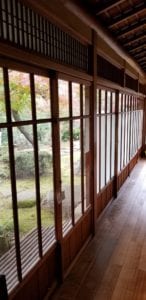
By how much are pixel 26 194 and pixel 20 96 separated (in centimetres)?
78

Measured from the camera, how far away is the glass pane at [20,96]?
1835 mm

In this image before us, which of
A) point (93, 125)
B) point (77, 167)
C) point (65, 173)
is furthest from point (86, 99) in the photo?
point (65, 173)

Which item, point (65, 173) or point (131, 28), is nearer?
point (65, 173)

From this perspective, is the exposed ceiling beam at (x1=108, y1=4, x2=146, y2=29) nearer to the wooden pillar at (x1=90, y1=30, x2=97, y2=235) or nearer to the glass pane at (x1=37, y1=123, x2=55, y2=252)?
the wooden pillar at (x1=90, y1=30, x2=97, y2=235)

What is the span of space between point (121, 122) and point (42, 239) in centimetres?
387

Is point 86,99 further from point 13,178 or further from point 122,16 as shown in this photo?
point 13,178

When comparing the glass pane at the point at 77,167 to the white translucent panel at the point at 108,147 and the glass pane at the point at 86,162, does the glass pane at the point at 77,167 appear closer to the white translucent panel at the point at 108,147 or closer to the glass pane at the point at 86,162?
the glass pane at the point at 86,162

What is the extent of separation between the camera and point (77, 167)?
3102mm

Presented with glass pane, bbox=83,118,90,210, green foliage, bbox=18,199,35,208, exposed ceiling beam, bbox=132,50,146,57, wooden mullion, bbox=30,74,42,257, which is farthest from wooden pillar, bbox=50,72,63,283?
exposed ceiling beam, bbox=132,50,146,57

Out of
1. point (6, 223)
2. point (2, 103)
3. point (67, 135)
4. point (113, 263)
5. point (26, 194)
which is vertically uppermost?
point (2, 103)

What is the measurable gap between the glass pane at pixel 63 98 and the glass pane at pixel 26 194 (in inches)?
24.1

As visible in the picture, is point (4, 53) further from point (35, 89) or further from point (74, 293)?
point (74, 293)

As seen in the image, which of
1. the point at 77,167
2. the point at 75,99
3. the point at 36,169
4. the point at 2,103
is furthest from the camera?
the point at 77,167

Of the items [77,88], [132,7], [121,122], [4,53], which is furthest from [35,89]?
[121,122]
